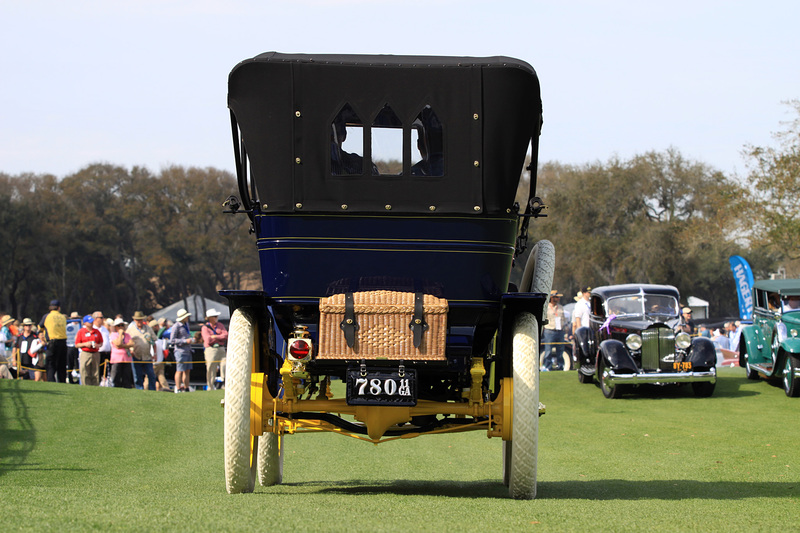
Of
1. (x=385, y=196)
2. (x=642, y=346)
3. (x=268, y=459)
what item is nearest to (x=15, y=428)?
(x=268, y=459)

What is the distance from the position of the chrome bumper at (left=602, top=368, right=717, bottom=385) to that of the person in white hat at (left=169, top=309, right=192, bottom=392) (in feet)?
30.9

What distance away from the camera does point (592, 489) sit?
7.78 metres

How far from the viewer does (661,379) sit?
1664 cm

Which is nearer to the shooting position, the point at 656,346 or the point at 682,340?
the point at 682,340

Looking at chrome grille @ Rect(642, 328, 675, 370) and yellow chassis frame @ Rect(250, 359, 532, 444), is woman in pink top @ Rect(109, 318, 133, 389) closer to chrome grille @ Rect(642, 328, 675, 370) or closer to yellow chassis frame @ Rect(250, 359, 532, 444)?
chrome grille @ Rect(642, 328, 675, 370)

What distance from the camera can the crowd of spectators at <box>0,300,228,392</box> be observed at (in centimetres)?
1933

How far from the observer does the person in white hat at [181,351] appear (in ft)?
68.1

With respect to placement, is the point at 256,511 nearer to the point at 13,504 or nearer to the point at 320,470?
the point at 13,504

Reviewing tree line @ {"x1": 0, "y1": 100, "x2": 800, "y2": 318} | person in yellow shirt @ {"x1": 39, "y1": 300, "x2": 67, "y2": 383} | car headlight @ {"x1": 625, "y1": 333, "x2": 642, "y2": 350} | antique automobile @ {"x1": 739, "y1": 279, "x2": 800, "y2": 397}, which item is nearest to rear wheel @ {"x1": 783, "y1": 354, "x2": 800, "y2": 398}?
antique automobile @ {"x1": 739, "y1": 279, "x2": 800, "y2": 397}

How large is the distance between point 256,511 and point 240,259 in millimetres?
58701

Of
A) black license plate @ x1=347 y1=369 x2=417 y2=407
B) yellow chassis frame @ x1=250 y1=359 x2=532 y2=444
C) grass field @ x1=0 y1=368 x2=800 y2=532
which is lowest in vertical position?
grass field @ x1=0 y1=368 x2=800 y2=532

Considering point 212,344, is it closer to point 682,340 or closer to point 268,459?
point 682,340

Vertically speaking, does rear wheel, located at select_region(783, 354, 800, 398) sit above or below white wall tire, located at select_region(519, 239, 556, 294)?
below

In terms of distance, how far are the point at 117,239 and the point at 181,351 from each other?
44246 millimetres
